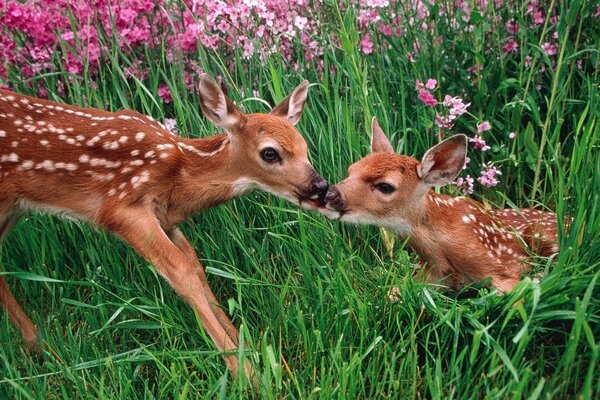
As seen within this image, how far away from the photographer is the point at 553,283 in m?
3.72

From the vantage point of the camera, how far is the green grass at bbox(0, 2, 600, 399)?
3664 mm

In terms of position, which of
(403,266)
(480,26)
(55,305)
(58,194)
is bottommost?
(55,305)

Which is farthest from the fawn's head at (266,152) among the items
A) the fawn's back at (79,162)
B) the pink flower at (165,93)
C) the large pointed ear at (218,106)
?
the pink flower at (165,93)

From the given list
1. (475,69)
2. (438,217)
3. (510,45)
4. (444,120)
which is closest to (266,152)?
(438,217)

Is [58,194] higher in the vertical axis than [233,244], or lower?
higher

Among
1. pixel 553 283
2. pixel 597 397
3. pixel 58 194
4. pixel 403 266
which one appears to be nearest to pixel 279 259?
pixel 403 266

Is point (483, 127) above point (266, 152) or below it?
below

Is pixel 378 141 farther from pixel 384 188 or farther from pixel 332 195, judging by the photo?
pixel 332 195

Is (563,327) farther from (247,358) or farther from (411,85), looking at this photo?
(411,85)

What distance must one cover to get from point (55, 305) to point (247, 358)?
1373mm

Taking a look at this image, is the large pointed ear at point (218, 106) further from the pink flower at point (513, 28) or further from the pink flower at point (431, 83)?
the pink flower at point (513, 28)

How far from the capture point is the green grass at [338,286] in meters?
3.66

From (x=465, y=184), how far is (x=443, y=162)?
3.02 feet

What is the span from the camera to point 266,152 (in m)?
4.35
